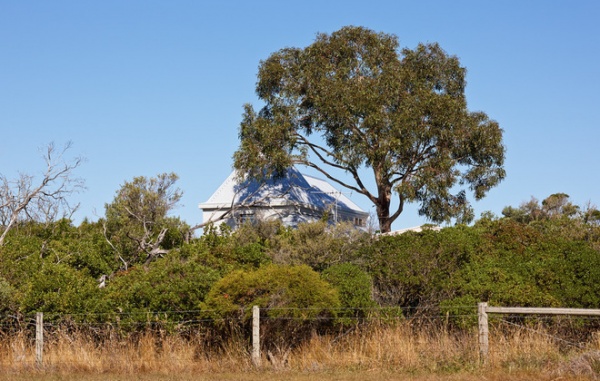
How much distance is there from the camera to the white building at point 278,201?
1613 inches

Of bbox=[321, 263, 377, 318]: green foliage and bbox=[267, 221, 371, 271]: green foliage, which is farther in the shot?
bbox=[267, 221, 371, 271]: green foliage

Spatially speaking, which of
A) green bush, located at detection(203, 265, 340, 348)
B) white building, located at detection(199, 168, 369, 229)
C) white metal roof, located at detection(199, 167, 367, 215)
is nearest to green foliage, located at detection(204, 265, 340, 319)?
green bush, located at detection(203, 265, 340, 348)

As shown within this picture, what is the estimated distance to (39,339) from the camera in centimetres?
1784

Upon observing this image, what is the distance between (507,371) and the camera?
48.6 ft

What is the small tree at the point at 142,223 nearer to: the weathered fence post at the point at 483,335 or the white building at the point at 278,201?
the white building at the point at 278,201

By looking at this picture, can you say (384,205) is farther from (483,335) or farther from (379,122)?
(483,335)

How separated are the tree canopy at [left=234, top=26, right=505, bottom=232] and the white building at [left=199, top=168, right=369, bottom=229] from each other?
3.76ft

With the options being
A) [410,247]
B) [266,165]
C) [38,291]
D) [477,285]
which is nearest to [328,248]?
[410,247]

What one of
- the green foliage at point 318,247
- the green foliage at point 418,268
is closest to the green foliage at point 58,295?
the green foliage at point 318,247

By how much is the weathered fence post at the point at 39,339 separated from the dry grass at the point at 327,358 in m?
0.16

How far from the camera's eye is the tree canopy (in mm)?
40438

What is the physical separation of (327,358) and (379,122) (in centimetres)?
2452

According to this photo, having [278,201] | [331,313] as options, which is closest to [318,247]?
[331,313]

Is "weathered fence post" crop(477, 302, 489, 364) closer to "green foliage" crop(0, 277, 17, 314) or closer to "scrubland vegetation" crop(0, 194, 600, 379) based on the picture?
"scrubland vegetation" crop(0, 194, 600, 379)
